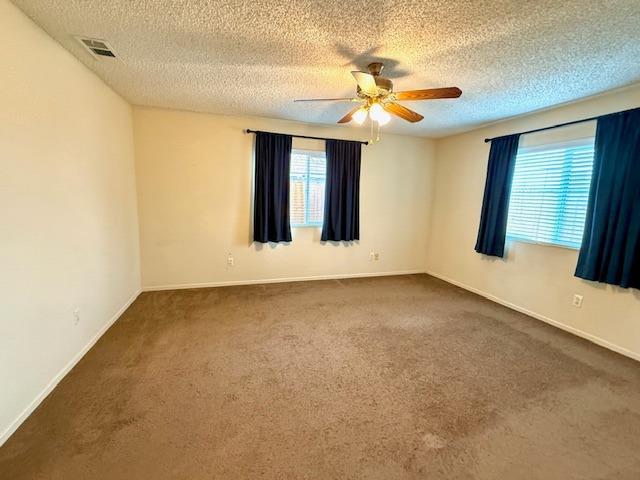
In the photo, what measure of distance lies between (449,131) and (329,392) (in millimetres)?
4068

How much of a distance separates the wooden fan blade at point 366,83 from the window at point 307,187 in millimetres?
2067

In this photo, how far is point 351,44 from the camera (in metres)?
1.92

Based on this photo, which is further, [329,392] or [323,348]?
[323,348]

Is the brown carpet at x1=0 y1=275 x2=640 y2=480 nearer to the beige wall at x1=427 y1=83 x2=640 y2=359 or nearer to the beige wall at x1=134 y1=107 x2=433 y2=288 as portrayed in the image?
the beige wall at x1=427 y1=83 x2=640 y2=359

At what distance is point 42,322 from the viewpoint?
5.98 ft

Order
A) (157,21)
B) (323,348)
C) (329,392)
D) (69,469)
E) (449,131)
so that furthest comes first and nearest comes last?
(449,131), (323,348), (329,392), (157,21), (69,469)

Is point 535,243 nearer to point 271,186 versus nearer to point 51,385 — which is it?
point 271,186

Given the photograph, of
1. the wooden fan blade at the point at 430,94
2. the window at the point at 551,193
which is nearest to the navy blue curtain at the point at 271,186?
the wooden fan blade at the point at 430,94

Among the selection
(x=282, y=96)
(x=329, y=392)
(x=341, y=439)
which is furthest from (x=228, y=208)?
(x=341, y=439)

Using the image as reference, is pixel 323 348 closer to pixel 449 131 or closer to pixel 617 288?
pixel 617 288

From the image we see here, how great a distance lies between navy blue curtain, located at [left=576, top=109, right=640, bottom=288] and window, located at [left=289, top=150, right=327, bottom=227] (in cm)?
307

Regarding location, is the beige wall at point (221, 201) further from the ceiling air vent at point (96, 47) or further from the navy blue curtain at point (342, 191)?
the ceiling air vent at point (96, 47)

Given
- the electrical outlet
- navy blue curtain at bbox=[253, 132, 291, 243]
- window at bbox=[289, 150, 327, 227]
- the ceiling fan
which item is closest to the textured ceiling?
the ceiling fan

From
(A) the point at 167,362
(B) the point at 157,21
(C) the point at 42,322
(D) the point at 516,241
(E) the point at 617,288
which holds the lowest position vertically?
(A) the point at 167,362
